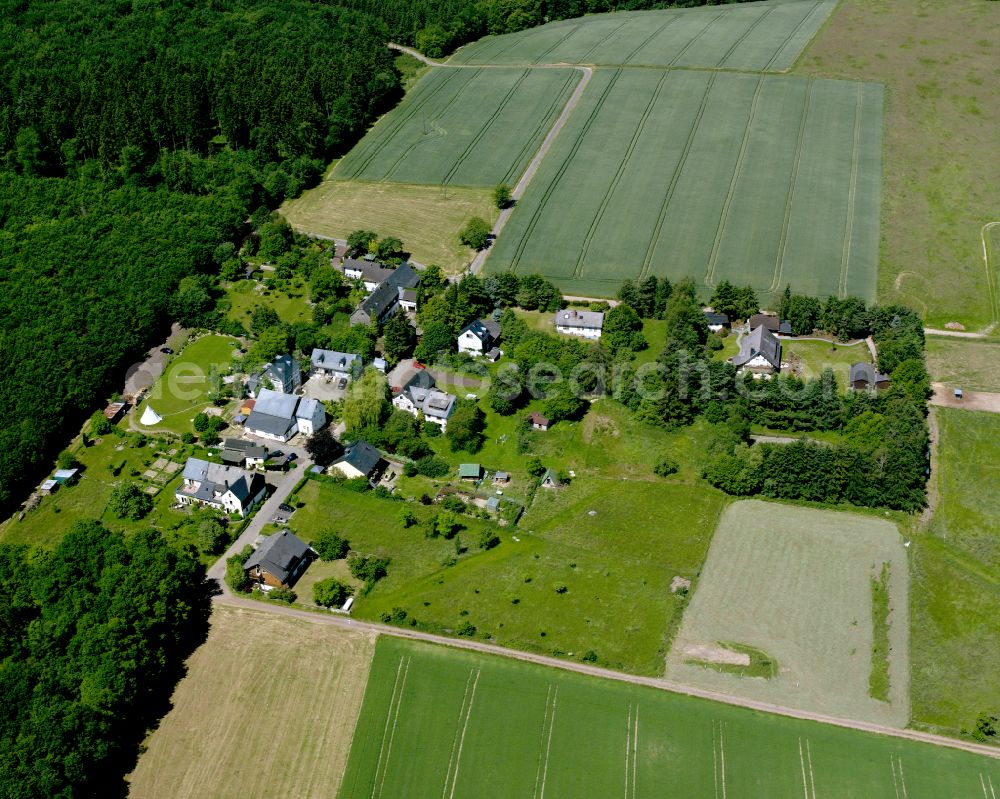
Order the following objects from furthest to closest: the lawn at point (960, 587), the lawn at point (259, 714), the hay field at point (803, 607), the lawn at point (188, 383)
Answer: the lawn at point (188, 383)
the hay field at point (803, 607)
the lawn at point (960, 587)
the lawn at point (259, 714)

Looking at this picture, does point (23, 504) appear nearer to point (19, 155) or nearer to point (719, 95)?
point (19, 155)

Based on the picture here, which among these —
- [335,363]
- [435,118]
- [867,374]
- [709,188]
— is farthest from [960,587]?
[435,118]

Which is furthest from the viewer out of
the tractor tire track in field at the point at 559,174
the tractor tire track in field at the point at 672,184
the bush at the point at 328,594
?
the tractor tire track in field at the point at 559,174

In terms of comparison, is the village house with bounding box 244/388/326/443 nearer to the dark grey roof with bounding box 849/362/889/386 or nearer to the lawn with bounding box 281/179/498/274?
the lawn with bounding box 281/179/498/274

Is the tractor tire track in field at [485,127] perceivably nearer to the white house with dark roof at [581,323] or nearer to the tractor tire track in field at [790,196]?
the white house with dark roof at [581,323]

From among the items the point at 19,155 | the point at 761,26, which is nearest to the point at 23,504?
the point at 19,155

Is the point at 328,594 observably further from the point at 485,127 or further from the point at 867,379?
the point at 485,127

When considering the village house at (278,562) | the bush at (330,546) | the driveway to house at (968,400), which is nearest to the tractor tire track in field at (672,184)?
the driveway to house at (968,400)
